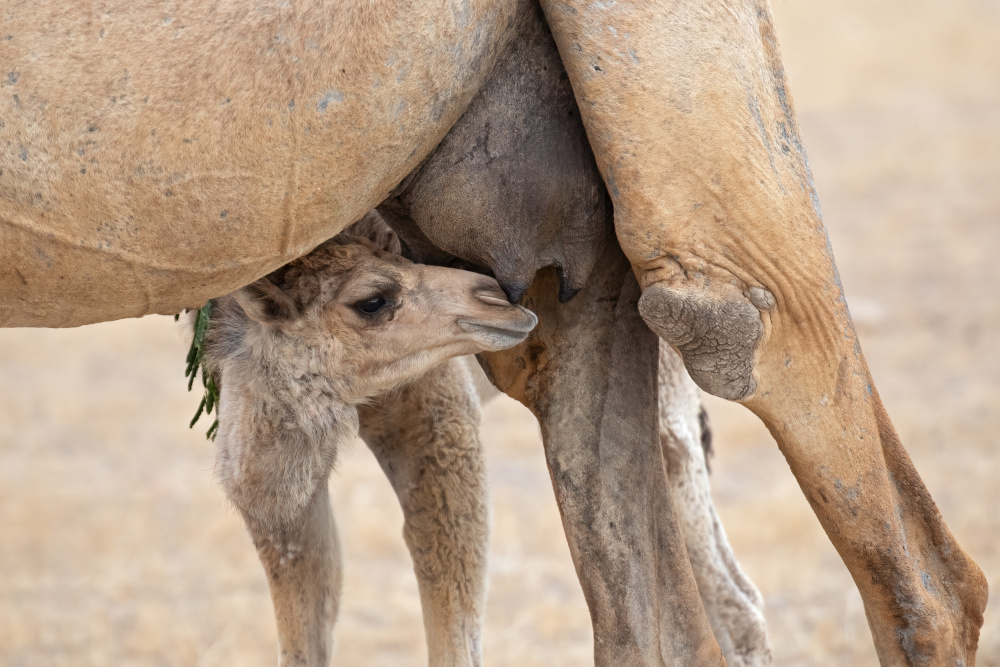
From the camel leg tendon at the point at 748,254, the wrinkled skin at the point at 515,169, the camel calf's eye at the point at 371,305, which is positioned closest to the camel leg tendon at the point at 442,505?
the camel calf's eye at the point at 371,305

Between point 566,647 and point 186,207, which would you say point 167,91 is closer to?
point 186,207

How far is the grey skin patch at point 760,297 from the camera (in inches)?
90.0

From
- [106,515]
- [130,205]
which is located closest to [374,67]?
[130,205]

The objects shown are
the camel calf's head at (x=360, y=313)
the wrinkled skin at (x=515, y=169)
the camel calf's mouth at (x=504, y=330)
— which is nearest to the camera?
the wrinkled skin at (x=515, y=169)

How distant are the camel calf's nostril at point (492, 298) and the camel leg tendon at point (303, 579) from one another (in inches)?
34.0

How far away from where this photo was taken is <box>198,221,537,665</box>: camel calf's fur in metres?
2.86

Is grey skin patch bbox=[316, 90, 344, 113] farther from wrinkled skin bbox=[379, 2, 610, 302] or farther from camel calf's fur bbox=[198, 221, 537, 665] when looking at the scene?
camel calf's fur bbox=[198, 221, 537, 665]

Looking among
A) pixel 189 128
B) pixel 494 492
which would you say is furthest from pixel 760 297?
pixel 494 492

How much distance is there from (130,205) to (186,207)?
101mm

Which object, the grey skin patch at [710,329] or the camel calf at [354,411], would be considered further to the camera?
the camel calf at [354,411]

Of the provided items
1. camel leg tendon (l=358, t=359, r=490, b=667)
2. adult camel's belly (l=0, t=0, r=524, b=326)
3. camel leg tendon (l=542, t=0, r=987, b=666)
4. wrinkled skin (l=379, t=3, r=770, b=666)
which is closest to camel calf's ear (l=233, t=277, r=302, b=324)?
wrinkled skin (l=379, t=3, r=770, b=666)

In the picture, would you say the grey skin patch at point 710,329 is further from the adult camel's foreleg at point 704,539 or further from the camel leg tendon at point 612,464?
the adult camel's foreleg at point 704,539

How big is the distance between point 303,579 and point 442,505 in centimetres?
47

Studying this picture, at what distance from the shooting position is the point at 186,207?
206 centimetres
